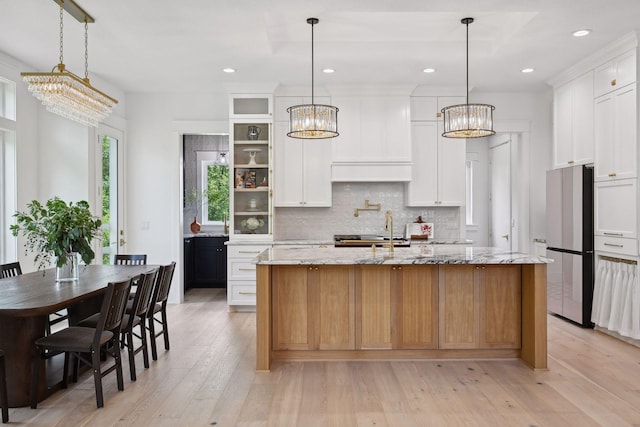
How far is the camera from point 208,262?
314 inches

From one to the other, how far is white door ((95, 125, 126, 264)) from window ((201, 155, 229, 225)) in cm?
198

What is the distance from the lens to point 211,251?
26.2 feet

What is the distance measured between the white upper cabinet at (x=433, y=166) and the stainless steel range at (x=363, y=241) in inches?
24.3

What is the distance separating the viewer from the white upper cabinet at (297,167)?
630 centimetres

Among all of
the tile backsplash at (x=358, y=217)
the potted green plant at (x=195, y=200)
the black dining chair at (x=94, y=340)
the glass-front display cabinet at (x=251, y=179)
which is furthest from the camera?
the potted green plant at (x=195, y=200)

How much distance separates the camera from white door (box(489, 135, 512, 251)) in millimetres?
7246

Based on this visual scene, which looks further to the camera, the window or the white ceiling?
the window

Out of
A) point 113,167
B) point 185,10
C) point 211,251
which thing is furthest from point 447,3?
point 211,251

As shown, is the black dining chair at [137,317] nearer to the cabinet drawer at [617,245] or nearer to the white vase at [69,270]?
the white vase at [69,270]

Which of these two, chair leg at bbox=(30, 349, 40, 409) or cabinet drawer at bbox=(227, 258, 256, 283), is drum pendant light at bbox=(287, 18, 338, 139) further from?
chair leg at bbox=(30, 349, 40, 409)

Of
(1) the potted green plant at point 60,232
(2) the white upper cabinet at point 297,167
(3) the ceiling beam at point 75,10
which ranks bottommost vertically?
(1) the potted green plant at point 60,232

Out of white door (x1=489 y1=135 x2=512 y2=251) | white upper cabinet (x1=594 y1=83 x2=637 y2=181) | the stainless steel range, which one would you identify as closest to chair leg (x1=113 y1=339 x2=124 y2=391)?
the stainless steel range

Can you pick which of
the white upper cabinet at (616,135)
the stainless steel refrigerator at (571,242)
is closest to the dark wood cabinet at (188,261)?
the stainless steel refrigerator at (571,242)

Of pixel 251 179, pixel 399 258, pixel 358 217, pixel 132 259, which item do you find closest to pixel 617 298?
pixel 399 258
